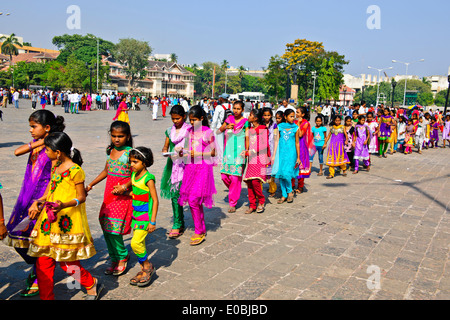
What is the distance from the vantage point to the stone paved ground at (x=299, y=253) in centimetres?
354

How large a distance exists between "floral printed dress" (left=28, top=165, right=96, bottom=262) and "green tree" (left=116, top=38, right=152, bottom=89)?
69258 mm

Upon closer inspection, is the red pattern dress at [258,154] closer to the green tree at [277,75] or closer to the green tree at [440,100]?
the green tree at [277,75]

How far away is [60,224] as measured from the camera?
9.78 feet

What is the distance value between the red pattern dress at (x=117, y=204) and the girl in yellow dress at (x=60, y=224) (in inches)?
15.7

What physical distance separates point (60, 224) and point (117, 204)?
603 mm

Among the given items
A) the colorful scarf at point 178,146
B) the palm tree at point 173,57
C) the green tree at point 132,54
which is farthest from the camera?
the palm tree at point 173,57

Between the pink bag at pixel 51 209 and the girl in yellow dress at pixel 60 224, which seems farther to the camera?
the girl in yellow dress at pixel 60 224

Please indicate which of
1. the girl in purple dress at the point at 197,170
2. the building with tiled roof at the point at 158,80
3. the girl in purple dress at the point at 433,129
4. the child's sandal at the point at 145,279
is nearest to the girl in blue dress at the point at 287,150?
the girl in purple dress at the point at 197,170

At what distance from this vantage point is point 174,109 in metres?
4.49

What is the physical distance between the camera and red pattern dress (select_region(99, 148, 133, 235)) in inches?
137

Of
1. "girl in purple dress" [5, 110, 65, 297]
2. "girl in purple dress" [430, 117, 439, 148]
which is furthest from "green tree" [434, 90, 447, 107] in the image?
"girl in purple dress" [5, 110, 65, 297]

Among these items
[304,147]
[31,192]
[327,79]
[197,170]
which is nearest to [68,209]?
[31,192]

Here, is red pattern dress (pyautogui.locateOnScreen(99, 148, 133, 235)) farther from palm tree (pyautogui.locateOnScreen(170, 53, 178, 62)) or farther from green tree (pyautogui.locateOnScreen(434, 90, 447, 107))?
green tree (pyautogui.locateOnScreen(434, 90, 447, 107))

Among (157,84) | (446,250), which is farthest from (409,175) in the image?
(157,84)
